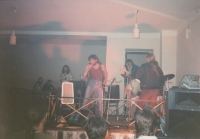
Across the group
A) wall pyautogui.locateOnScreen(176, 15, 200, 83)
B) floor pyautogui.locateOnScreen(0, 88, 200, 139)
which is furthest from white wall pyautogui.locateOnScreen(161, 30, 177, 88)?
floor pyautogui.locateOnScreen(0, 88, 200, 139)

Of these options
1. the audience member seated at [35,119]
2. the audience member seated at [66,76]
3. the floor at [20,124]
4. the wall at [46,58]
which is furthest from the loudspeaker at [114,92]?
the audience member seated at [35,119]

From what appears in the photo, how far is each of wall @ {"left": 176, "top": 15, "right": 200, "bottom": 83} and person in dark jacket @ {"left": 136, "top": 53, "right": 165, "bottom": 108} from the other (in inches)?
29.9

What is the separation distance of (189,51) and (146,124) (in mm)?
3082

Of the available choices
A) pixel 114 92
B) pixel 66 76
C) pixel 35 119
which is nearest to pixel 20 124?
pixel 35 119

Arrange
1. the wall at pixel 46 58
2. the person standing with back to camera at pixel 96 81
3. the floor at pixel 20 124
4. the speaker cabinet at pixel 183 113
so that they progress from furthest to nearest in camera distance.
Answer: the wall at pixel 46 58 → the person standing with back to camera at pixel 96 81 → the speaker cabinet at pixel 183 113 → the floor at pixel 20 124

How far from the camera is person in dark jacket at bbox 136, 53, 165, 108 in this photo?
367 centimetres

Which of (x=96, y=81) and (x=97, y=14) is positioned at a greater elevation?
(x=97, y=14)

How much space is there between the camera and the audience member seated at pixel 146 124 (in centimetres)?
167

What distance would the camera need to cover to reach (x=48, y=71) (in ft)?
25.5

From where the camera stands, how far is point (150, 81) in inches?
146

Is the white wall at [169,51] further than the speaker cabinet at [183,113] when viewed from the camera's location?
Yes

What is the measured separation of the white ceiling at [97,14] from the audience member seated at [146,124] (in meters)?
2.39

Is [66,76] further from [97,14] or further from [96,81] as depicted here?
[97,14]

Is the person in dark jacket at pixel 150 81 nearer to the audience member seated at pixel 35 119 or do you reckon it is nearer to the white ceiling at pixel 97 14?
the white ceiling at pixel 97 14
